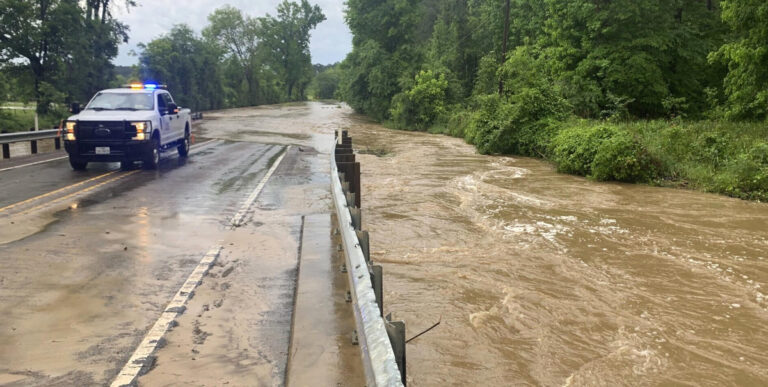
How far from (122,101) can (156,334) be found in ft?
38.2

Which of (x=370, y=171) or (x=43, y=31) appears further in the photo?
(x=43, y=31)

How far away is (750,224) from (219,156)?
48.0 feet

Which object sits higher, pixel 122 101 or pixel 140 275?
pixel 122 101

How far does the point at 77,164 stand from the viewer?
13625 mm

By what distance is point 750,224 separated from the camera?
35.6 feet

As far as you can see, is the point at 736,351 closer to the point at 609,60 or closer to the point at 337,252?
the point at 337,252

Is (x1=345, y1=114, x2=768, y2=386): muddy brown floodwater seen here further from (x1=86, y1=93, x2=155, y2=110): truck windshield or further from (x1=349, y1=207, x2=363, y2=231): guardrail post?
(x1=86, y1=93, x2=155, y2=110): truck windshield

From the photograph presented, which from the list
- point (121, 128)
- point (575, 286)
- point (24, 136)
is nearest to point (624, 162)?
point (575, 286)

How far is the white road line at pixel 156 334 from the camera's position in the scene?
3703mm

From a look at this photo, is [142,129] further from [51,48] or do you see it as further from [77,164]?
[51,48]

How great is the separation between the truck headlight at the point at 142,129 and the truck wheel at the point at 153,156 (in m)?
0.36

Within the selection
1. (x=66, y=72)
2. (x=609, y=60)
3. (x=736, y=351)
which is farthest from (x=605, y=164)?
(x=66, y=72)

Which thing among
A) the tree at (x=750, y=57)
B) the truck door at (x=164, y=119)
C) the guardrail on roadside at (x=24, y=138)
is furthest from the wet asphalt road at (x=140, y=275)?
the tree at (x=750, y=57)

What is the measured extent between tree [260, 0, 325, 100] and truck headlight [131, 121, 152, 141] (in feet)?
279
